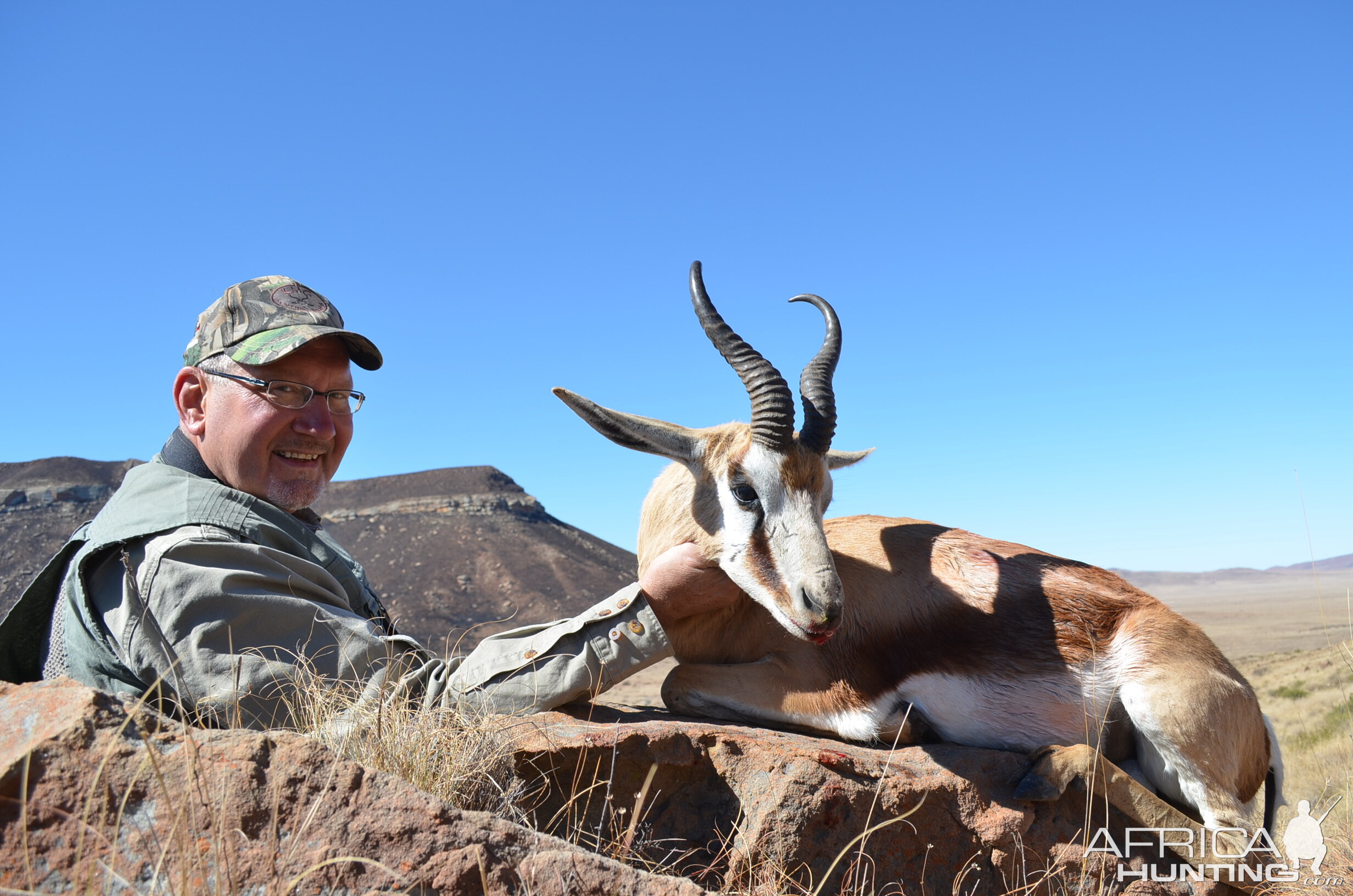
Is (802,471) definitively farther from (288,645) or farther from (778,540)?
(288,645)

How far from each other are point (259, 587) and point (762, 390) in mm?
2425

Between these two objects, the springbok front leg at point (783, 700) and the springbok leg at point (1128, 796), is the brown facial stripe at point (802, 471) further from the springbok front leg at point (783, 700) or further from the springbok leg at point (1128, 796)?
the springbok leg at point (1128, 796)

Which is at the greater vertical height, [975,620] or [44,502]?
[44,502]

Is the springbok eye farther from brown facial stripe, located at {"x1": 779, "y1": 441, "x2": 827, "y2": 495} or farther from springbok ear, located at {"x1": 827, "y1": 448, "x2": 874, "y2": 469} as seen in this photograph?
springbok ear, located at {"x1": 827, "y1": 448, "x2": 874, "y2": 469}

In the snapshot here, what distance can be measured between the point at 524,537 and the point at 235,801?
141 ft

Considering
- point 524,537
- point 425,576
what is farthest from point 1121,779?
point 524,537

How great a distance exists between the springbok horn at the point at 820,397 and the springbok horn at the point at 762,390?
3.8 inches

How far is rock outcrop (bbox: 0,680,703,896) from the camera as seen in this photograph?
6.29ft

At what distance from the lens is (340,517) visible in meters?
45.2

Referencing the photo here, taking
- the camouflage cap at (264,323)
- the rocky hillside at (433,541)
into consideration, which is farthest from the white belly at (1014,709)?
the rocky hillside at (433,541)

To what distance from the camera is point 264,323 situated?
3463 mm

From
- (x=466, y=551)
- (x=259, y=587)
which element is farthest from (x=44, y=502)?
(x=259, y=587)

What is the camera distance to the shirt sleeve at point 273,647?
2.77m

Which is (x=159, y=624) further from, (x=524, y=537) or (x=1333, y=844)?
(x=524, y=537)
